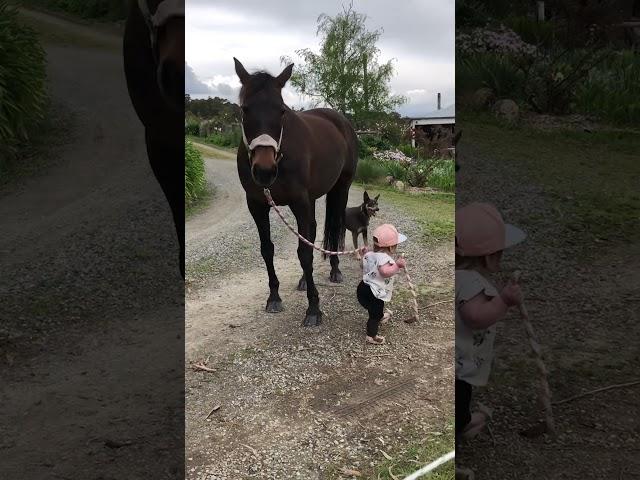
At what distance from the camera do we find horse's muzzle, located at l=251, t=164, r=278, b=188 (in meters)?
1.84

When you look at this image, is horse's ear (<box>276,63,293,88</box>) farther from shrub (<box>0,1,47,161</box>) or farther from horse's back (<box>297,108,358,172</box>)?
shrub (<box>0,1,47,161</box>)

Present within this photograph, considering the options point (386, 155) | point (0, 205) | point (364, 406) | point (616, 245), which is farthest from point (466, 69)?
point (0, 205)

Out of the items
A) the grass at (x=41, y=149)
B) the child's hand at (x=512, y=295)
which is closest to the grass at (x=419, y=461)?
the child's hand at (x=512, y=295)

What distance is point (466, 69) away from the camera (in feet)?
6.08

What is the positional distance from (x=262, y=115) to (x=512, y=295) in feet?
3.13

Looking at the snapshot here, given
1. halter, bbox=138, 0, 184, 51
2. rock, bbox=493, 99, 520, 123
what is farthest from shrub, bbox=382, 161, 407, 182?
halter, bbox=138, 0, 184, 51

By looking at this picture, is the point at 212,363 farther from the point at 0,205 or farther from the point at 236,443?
the point at 0,205

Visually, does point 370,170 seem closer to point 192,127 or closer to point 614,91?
point 192,127

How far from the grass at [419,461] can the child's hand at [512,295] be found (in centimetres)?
47

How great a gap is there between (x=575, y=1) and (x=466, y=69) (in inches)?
16.4

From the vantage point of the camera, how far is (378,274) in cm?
189

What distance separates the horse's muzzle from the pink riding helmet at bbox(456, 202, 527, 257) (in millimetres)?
621

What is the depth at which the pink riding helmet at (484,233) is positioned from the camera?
71.1 inches

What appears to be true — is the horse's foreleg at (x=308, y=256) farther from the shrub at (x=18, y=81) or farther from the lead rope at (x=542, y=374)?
the shrub at (x=18, y=81)
